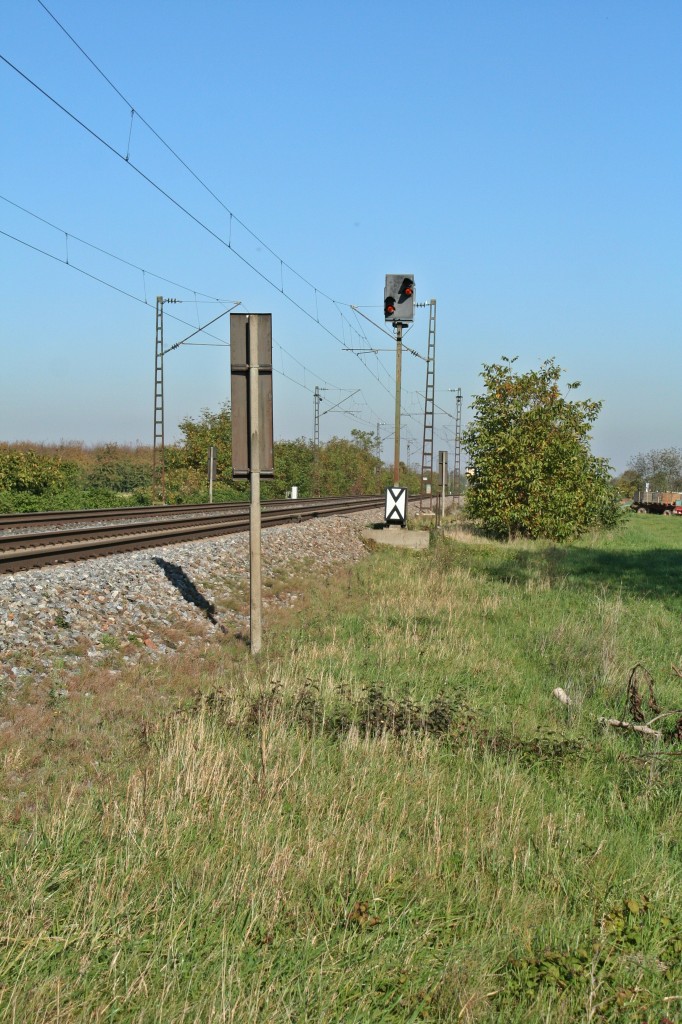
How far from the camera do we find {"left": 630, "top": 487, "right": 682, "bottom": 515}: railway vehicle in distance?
73250mm

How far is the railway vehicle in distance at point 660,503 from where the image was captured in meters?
73.2

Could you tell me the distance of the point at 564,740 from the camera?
628 cm

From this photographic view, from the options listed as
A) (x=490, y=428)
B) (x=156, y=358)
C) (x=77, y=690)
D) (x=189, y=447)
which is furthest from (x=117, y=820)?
(x=189, y=447)

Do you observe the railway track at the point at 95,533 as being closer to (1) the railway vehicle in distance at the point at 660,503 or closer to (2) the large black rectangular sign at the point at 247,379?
(2) the large black rectangular sign at the point at 247,379

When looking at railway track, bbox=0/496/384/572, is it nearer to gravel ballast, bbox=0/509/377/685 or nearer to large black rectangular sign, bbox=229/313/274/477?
gravel ballast, bbox=0/509/377/685

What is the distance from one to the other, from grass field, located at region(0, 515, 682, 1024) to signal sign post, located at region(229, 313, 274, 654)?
1.34 meters

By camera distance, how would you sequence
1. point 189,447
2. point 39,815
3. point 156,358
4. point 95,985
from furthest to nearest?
point 189,447 < point 156,358 < point 39,815 < point 95,985

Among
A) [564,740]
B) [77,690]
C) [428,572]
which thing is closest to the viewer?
[564,740]

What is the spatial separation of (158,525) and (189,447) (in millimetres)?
36198

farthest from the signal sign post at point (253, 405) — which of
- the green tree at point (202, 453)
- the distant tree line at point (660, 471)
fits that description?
the distant tree line at point (660, 471)

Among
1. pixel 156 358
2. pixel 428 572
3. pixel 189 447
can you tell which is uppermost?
pixel 156 358

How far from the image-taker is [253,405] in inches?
367

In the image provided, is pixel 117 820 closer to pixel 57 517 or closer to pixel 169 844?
pixel 169 844

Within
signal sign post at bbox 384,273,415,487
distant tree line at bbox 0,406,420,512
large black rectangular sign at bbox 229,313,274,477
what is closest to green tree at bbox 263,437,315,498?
distant tree line at bbox 0,406,420,512
